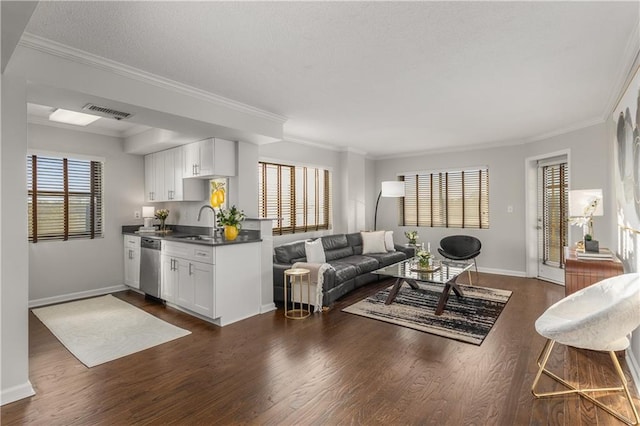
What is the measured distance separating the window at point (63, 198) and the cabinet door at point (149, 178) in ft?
2.17

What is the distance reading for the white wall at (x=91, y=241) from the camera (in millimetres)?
4684

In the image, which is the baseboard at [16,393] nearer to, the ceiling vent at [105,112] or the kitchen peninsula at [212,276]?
the kitchen peninsula at [212,276]

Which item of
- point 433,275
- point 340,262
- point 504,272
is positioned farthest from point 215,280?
point 504,272

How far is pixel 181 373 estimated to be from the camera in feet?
9.02

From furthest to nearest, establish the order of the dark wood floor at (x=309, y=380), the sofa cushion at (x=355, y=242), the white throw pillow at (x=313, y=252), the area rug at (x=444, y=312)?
the sofa cushion at (x=355, y=242) < the white throw pillow at (x=313, y=252) < the area rug at (x=444, y=312) < the dark wood floor at (x=309, y=380)

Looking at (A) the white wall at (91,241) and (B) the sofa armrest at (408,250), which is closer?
(A) the white wall at (91,241)

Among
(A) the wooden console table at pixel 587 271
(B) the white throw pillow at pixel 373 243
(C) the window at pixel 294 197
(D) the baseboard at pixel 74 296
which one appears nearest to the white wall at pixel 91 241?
(D) the baseboard at pixel 74 296

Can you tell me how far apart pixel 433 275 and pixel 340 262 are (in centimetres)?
151

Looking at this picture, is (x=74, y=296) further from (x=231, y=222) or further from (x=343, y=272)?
(x=343, y=272)

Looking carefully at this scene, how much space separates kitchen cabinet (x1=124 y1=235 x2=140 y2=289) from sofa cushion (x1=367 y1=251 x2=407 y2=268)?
3.81m

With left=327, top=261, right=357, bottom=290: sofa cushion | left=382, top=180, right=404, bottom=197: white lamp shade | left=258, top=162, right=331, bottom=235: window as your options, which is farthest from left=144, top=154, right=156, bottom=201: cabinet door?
left=382, top=180, right=404, bottom=197: white lamp shade

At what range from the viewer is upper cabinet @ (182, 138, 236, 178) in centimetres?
430

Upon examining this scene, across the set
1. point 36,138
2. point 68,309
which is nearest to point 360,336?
point 68,309

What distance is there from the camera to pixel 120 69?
2809 mm
